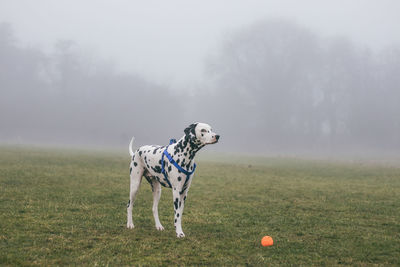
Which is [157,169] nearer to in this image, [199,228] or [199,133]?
[199,133]

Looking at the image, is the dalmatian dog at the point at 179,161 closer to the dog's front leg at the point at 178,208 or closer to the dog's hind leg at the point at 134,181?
the dog's front leg at the point at 178,208

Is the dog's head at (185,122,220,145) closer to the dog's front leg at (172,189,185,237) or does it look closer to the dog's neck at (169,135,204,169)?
the dog's neck at (169,135,204,169)

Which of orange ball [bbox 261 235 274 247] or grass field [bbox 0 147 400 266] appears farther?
orange ball [bbox 261 235 274 247]

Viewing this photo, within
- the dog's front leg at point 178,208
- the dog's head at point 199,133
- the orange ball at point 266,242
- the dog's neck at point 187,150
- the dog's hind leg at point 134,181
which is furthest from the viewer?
the dog's hind leg at point 134,181

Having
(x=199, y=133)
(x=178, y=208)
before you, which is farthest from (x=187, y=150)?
(x=178, y=208)

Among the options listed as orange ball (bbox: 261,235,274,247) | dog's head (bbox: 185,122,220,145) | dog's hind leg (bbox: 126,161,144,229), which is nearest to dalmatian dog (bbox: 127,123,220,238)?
dog's head (bbox: 185,122,220,145)

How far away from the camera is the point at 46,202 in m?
13.7

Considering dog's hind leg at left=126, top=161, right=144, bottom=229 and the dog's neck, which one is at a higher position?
the dog's neck

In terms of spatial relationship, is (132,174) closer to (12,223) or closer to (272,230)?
(12,223)

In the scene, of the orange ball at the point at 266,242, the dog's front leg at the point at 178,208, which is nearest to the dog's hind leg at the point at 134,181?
the dog's front leg at the point at 178,208

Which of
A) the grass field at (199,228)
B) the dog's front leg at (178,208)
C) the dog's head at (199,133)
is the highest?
the dog's head at (199,133)

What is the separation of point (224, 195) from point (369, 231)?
8.44 metres

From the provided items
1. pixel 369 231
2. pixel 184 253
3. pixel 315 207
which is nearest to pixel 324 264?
pixel 184 253

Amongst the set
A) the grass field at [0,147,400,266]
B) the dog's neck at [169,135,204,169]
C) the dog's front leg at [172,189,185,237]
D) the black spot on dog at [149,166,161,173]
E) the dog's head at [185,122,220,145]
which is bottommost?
the grass field at [0,147,400,266]
